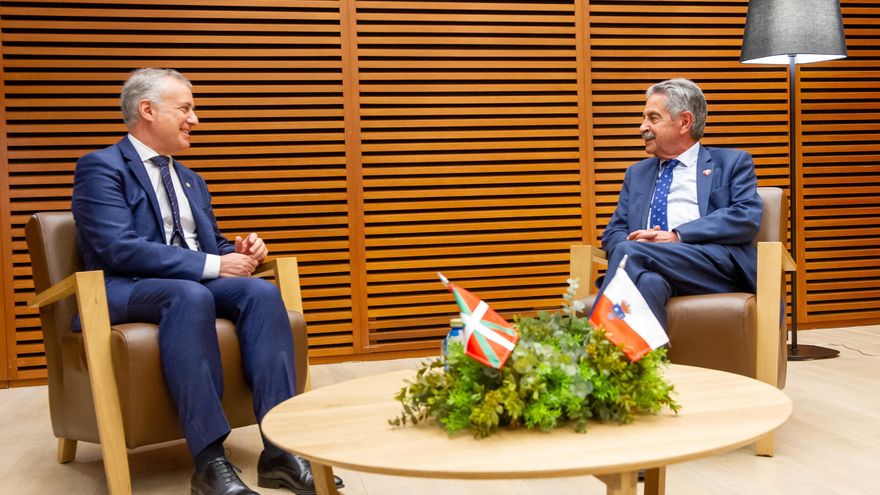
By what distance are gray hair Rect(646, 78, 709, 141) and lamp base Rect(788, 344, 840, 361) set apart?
1.60 meters

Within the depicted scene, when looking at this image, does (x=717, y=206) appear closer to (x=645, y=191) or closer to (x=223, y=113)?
(x=645, y=191)

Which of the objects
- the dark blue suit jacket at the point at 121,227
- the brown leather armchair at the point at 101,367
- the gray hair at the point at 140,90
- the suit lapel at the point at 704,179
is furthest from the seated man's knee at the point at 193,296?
the suit lapel at the point at 704,179

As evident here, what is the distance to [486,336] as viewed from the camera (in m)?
1.64

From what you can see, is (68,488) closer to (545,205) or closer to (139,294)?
(139,294)

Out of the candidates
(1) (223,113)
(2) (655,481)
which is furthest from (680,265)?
(1) (223,113)

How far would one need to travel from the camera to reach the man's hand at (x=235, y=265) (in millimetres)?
3068

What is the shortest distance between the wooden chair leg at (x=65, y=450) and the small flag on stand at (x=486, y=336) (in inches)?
81.3

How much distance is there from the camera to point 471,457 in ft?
4.75

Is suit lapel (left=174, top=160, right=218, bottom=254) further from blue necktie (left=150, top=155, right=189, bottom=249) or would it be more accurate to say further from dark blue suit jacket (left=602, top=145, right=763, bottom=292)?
dark blue suit jacket (left=602, top=145, right=763, bottom=292)

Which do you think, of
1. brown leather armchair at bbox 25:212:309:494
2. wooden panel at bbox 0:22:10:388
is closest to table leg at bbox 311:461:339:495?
brown leather armchair at bbox 25:212:309:494

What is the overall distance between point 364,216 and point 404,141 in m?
0.52

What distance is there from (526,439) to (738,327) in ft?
5.48

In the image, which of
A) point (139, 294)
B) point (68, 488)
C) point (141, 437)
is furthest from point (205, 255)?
point (68, 488)

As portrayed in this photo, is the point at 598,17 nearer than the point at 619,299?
No
